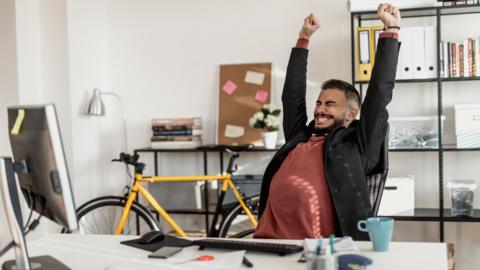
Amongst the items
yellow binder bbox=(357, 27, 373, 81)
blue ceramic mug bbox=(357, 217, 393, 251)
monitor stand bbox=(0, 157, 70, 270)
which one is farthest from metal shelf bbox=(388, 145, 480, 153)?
monitor stand bbox=(0, 157, 70, 270)

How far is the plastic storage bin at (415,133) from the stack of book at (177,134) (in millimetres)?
1370

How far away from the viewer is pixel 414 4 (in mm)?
3893

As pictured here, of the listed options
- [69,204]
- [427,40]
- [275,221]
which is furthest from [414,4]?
[69,204]

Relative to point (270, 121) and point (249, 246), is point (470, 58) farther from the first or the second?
point (249, 246)

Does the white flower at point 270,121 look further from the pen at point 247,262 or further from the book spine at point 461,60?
the pen at point 247,262

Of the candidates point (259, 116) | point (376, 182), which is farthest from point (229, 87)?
point (376, 182)

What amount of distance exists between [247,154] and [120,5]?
59.6 inches

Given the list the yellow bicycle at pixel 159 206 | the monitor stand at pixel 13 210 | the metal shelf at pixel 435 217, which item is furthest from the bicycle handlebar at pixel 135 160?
the monitor stand at pixel 13 210

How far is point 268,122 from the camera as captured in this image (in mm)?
4098

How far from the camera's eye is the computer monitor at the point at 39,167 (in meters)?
1.65

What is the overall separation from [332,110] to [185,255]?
99 centimetres

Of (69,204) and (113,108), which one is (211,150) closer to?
(113,108)

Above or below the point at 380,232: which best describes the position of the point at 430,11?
above

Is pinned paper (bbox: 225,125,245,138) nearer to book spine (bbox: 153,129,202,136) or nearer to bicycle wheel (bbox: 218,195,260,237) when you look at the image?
book spine (bbox: 153,129,202,136)
